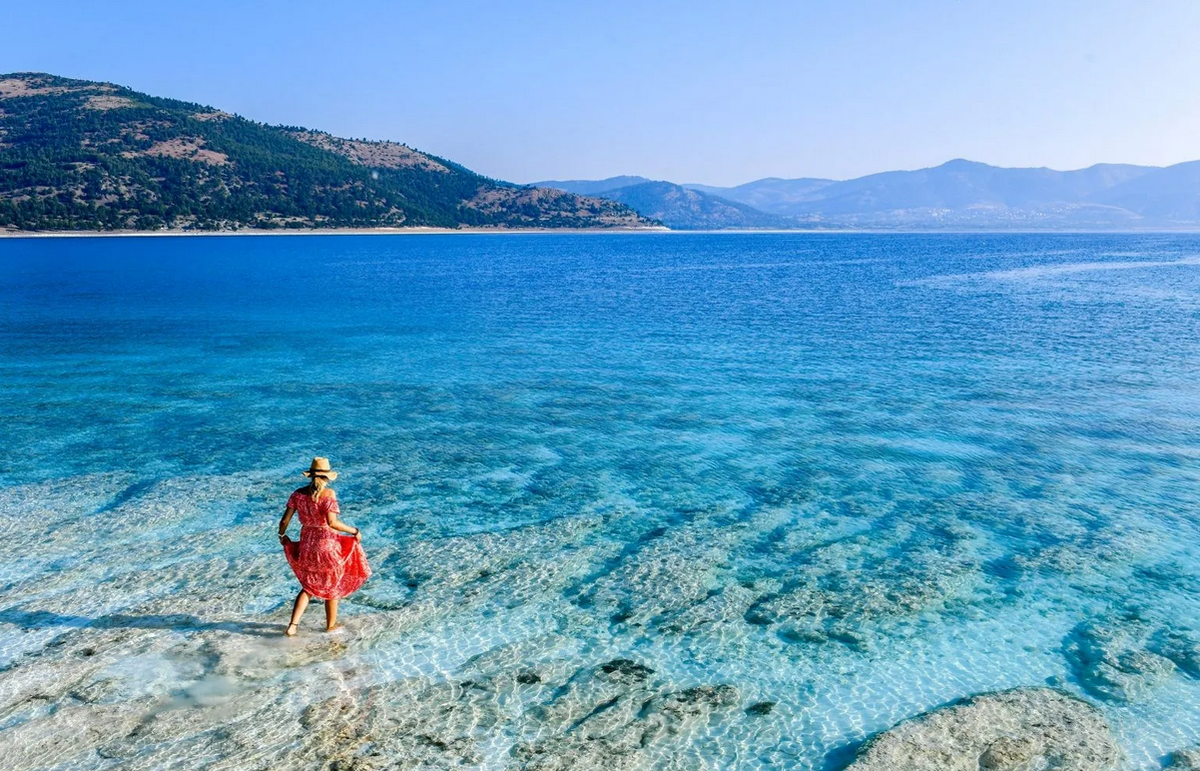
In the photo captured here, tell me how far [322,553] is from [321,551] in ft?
0.10

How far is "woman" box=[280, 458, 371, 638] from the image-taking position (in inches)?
427

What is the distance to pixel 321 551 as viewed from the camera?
1102 centimetres

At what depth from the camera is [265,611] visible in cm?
1208

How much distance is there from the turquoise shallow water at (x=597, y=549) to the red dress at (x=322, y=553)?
2.49 ft

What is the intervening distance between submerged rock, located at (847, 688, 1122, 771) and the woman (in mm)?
6778

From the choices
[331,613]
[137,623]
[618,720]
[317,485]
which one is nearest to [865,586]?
[618,720]

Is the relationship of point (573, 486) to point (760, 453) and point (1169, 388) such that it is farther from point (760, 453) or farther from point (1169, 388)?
point (1169, 388)

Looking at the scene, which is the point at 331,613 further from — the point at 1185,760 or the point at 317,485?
the point at 1185,760

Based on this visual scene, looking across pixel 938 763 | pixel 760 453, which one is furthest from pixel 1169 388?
pixel 938 763

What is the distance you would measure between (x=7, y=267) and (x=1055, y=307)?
10016 centimetres

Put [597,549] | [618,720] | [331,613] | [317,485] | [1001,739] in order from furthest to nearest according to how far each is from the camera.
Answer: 1. [597,549]
2. [331,613]
3. [317,485]
4. [618,720]
5. [1001,739]

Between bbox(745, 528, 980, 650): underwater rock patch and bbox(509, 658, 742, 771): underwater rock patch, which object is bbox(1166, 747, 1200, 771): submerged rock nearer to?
bbox(745, 528, 980, 650): underwater rock patch

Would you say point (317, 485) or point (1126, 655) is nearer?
point (317, 485)

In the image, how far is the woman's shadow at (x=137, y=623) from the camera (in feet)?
37.7
